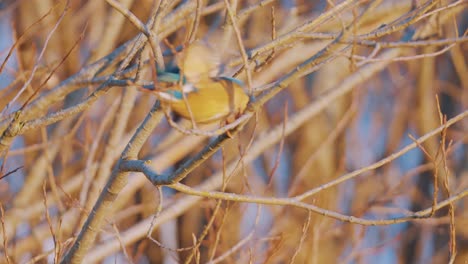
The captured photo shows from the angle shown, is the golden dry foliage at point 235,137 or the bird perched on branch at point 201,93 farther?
the golden dry foliage at point 235,137

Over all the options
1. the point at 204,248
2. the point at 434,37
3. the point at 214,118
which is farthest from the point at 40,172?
the point at 214,118

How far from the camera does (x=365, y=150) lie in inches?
243

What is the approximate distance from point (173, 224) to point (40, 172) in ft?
8.06

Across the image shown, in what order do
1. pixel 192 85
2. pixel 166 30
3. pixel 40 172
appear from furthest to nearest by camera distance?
1. pixel 40 172
2. pixel 166 30
3. pixel 192 85

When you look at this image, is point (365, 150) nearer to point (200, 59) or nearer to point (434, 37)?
point (434, 37)

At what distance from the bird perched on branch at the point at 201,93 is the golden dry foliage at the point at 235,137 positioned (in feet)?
0.10

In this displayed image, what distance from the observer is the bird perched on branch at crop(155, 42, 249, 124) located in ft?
5.12

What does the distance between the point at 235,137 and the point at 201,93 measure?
45 cm

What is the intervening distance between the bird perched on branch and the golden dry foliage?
0.10 ft

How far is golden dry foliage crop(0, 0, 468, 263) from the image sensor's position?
1.98 meters

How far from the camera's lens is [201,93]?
159cm

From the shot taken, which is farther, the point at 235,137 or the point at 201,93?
the point at 235,137

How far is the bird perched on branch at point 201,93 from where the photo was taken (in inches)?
61.5

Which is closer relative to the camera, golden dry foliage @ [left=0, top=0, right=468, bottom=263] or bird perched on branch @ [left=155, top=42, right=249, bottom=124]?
bird perched on branch @ [left=155, top=42, right=249, bottom=124]
